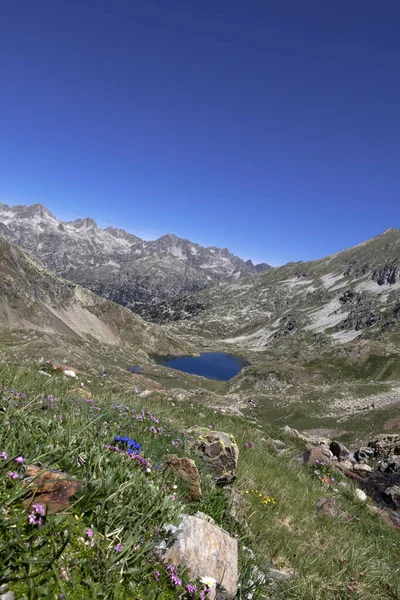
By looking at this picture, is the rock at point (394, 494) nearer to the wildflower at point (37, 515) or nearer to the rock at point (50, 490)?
the rock at point (50, 490)

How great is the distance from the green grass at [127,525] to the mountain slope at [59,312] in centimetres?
8345

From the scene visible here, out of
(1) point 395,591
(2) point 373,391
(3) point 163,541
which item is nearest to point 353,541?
(1) point 395,591

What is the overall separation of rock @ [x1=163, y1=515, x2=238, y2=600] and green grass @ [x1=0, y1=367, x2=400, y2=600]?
0.22m

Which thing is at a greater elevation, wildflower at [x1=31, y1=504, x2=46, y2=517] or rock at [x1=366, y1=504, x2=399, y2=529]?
wildflower at [x1=31, y1=504, x2=46, y2=517]

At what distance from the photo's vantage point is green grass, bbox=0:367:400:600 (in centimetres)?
267

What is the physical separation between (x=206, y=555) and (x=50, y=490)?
6.28 feet

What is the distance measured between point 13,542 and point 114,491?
4.29ft

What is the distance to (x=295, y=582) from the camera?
15.1ft

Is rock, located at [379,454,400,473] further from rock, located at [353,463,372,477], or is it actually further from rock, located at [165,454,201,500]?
rock, located at [165,454,201,500]

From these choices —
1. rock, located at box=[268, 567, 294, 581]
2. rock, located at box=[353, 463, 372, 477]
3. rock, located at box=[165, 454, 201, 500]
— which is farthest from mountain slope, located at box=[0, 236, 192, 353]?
rock, located at box=[268, 567, 294, 581]

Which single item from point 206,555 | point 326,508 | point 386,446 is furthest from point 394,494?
point 206,555

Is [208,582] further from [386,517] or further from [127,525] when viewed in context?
[386,517]

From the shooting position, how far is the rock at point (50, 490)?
119 inches

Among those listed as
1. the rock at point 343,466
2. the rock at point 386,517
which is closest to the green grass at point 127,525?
the rock at point 386,517
